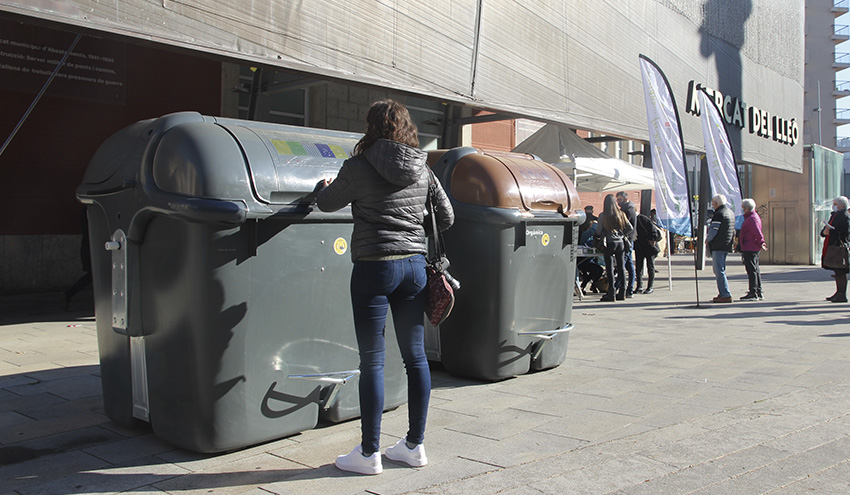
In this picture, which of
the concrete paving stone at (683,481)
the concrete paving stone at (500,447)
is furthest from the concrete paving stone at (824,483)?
the concrete paving stone at (500,447)

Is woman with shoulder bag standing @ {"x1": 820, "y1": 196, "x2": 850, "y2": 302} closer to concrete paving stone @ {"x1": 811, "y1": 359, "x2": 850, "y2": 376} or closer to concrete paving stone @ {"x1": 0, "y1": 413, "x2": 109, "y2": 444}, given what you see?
concrete paving stone @ {"x1": 811, "y1": 359, "x2": 850, "y2": 376}

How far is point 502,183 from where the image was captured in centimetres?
523

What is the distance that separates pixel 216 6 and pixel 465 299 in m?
4.41

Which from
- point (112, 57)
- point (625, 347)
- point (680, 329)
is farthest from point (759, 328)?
point (112, 57)

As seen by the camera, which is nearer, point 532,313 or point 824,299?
point 532,313

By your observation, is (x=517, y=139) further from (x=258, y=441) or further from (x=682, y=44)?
(x=258, y=441)

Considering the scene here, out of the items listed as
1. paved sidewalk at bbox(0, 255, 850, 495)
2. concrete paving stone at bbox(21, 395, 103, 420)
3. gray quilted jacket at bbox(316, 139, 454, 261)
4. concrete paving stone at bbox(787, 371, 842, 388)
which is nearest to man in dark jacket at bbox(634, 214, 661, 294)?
paved sidewalk at bbox(0, 255, 850, 495)

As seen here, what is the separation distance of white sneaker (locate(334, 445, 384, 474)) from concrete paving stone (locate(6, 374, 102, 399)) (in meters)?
2.61

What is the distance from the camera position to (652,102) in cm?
1017

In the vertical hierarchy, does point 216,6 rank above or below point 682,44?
below

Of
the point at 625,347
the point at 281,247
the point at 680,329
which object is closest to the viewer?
the point at 281,247

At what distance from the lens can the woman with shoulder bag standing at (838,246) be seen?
10758 millimetres

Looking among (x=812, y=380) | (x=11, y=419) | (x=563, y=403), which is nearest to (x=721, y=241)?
(x=812, y=380)

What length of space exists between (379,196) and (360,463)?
4.14ft
